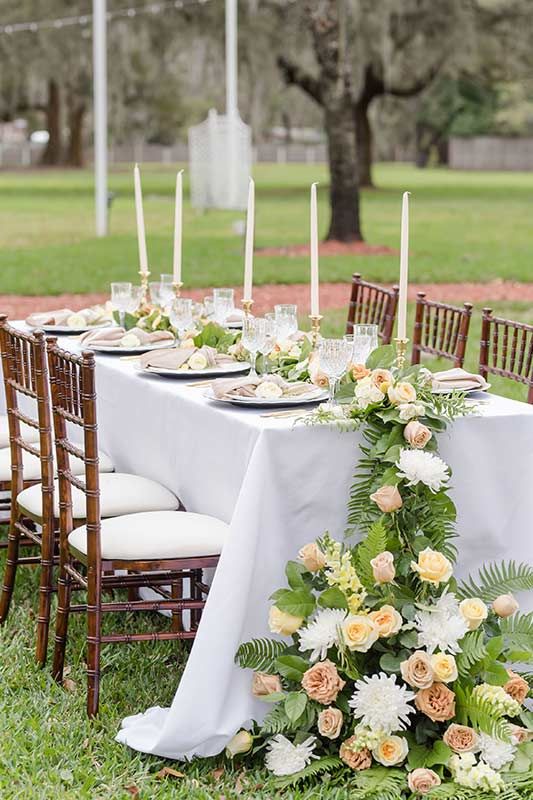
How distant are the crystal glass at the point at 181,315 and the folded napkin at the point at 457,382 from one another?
116 centimetres

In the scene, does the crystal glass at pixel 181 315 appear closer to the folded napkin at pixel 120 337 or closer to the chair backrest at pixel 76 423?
the folded napkin at pixel 120 337

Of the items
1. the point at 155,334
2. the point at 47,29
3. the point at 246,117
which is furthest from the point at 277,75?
the point at 155,334

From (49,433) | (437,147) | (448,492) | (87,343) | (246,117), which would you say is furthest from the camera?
(437,147)

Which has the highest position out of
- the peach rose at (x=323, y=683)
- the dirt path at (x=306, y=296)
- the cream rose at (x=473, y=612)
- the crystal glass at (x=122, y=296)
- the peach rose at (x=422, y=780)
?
the crystal glass at (x=122, y=296)

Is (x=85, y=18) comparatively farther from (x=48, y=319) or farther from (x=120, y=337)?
(x=120, y=337)

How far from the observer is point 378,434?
3957mm

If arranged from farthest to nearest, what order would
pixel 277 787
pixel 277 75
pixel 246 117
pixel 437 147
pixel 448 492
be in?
pixel 437 147, pixel 246 117, pixel 277 75, pixel 448 492, pixel 277 787

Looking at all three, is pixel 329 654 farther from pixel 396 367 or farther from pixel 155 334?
pixel 155 334

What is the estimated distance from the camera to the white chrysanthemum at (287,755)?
377cm

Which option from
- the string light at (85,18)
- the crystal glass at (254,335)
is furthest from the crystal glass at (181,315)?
the string light at (85,18)

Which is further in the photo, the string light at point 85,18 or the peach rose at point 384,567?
the string light at point 85,18

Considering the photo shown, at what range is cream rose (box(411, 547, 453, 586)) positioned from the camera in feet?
12.4

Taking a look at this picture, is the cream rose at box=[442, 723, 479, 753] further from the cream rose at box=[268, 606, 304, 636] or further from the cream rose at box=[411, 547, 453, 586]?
the cream rose at box=[268, 606, 304, 636]

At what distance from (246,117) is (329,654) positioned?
33.6 metres
